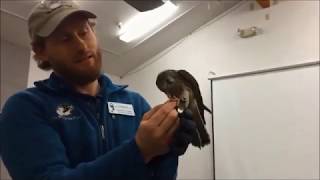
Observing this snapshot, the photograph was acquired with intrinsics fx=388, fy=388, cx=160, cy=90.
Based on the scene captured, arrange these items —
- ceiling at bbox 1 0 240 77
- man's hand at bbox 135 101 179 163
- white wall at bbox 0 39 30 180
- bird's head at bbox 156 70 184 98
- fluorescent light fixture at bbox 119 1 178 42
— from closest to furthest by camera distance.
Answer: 1. man's hand at bbox 135 101 179 163
2. bird's head at bbox 156 70 184 98
3. ceiling at bbox 1 0 240 77
4. white wall at bbox 0 39 30 180
5. fluorescent light fixture at bbox 119 1 178 42

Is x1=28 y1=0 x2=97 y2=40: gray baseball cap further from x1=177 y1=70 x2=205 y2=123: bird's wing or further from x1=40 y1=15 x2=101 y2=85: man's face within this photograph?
x1=177 y1=70 x2=205 y2=123: bird's wing

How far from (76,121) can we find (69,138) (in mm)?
46

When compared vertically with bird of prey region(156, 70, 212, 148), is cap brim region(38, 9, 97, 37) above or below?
above

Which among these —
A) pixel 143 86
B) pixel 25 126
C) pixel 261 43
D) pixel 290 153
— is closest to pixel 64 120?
pixel 25 126

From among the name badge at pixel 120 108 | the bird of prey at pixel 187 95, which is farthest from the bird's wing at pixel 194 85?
the name badge at pixel 120 108

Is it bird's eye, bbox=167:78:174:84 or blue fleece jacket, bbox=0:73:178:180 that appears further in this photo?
bird's eye, bbox=167:78:174:84

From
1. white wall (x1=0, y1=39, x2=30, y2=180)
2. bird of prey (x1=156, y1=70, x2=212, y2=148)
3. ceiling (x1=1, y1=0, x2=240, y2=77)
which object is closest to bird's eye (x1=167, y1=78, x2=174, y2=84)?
bird of prey (x1=156, y1=70, x2=212, y2=148)

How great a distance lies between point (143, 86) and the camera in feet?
12.6

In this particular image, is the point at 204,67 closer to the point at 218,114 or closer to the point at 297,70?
the point at 218,114

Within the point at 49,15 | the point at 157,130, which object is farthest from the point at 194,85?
the point at 49,15

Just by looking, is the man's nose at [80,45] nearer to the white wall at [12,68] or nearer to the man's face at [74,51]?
the man's face at [74,51]

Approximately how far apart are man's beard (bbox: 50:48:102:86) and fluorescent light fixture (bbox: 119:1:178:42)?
2.22 m

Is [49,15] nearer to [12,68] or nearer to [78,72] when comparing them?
[78,72]

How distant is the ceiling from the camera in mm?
2732
